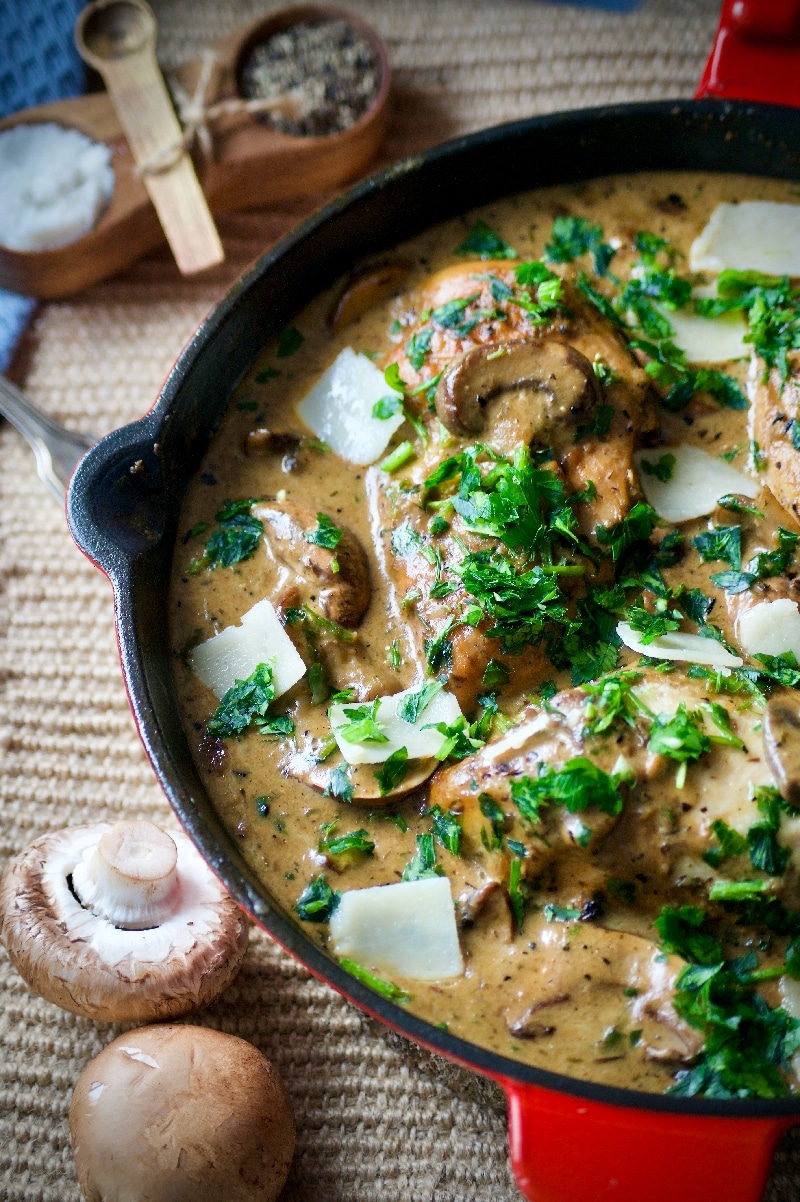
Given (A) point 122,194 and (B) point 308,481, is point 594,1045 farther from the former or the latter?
(A) point 122,194

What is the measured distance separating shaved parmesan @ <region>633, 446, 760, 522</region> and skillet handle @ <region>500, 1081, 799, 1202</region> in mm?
1398

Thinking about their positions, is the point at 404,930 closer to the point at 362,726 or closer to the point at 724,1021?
the point at 362,726

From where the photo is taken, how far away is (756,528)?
9.47 feet

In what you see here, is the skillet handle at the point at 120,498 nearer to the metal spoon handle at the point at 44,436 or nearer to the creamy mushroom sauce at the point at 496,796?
Answer: the creamy mushroom sauce at the point at 496,796

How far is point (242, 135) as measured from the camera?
3.76 metres

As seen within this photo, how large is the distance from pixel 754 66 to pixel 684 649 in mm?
1776

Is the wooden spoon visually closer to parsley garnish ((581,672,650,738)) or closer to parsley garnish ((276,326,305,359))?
parsley garnish ((276,326,305,359))

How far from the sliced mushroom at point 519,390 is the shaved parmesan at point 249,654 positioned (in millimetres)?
676

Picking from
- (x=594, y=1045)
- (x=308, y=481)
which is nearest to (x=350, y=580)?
(x=308, y=481)

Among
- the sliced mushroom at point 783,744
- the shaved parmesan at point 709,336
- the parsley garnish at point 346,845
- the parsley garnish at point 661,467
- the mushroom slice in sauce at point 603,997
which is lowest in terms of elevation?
the mushroom slice in sauce at point 603,997

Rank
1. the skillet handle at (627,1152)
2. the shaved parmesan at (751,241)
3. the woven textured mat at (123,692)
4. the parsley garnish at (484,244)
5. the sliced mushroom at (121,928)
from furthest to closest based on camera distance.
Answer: the parsley garnish at (484,244) < the shaved parmesan at (751,241) < the woven textured mat at (123,692) < the sliced mushroom at (121,928) < the skillet handle at (627,1152)

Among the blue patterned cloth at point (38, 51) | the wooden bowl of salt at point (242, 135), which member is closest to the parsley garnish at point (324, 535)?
the wooden bowl of salt at point (242, 135)

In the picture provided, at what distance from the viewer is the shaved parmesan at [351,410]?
3.01 metres

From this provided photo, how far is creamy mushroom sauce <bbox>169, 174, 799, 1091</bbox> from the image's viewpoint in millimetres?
2396
